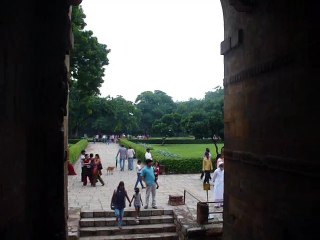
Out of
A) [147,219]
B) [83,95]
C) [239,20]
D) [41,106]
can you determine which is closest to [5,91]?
[41,106]

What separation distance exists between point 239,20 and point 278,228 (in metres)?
3.33

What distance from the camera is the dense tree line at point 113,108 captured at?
2197cm

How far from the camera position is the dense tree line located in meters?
22.0

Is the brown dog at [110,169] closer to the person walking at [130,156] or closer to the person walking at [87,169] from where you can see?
the person walking at [130,156]

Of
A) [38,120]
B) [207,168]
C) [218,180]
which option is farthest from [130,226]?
[38,120]

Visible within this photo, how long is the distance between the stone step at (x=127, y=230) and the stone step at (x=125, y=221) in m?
0.16

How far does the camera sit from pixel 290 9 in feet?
15.9

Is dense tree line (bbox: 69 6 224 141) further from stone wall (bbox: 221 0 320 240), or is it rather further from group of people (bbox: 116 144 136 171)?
stone wall (bbox: 221 0 320 240)

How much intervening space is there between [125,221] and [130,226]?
0.73 feet

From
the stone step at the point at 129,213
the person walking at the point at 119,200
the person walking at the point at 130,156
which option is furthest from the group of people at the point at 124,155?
the person walking at the point at 119,200

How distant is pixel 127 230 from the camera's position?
1023 cm

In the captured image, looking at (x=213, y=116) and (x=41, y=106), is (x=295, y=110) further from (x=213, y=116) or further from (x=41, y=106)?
(x=213, y=116)

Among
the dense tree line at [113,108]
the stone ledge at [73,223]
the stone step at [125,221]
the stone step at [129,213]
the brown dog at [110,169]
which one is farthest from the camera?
the dense tree line at [113,108]

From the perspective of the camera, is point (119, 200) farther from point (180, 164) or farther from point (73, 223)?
point (180, 164)
